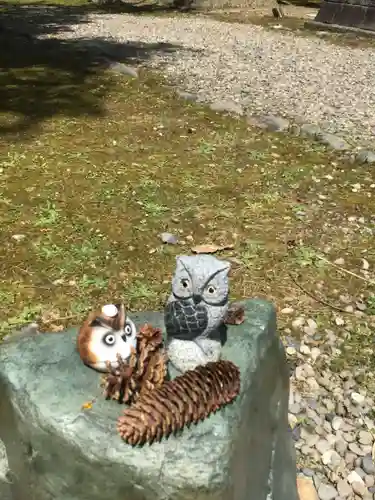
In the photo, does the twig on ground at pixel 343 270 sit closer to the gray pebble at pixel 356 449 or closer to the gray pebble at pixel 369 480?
the gray pebble at pixel 356 449

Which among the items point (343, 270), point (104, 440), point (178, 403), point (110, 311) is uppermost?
point (110, 311)

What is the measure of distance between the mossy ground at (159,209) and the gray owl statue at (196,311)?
6.26ft

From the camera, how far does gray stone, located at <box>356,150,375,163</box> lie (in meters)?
6.94

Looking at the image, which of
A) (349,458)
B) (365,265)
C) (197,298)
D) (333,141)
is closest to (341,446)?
(349,458)

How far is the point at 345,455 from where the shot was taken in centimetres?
338

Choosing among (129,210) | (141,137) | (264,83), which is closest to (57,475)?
(129,210)

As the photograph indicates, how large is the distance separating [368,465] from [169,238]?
264 centimetres

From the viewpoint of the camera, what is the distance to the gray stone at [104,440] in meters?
2.02

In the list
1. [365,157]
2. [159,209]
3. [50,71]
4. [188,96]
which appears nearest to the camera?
[159,209]

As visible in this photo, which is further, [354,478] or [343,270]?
[343,270]

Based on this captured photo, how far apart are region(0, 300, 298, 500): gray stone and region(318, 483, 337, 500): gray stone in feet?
2.31

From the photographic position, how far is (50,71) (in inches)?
396

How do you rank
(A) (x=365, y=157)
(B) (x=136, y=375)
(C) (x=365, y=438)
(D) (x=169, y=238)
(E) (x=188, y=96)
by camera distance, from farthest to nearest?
(E) (x=188, y=96), (A) (x=365, y=157), (D) (x=169, y=238), (C) (x=365, y=438), (B) (x=136, y=375)

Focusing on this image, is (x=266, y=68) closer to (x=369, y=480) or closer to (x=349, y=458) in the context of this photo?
(x=349, y=458)
